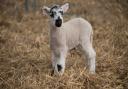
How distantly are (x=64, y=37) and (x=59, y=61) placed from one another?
1.35 ft

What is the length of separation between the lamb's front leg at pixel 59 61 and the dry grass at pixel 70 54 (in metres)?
0.12

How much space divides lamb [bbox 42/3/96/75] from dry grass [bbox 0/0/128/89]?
0.21 metres

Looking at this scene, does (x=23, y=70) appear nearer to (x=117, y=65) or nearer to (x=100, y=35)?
(x=117, y=65)

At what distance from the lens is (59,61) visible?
6633 millimetres

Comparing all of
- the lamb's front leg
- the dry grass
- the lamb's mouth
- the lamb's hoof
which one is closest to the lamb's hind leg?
the dry grass

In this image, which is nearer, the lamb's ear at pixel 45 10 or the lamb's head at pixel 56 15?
the lamb's head at pixel 56 15

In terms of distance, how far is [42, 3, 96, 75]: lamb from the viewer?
653cm

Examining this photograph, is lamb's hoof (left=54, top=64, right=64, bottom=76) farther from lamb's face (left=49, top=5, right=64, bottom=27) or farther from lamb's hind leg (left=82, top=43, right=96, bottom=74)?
lamb's face (left=49, top=5, right=64, bottom=27)

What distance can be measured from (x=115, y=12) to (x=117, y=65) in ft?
12.7

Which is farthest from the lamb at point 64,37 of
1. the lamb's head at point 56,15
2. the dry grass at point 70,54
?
the dry grass at point 70,54

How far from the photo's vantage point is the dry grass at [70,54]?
6547 mm

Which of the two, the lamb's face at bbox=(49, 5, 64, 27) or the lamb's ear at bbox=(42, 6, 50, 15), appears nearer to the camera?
the lamb's face at bbox=(49, 5, 64, 27)

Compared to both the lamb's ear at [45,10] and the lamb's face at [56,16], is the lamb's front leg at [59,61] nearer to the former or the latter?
the lamb's face at [56,16]

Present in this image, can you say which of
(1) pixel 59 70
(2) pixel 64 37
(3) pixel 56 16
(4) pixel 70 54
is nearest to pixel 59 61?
(1) pixel 59 70
